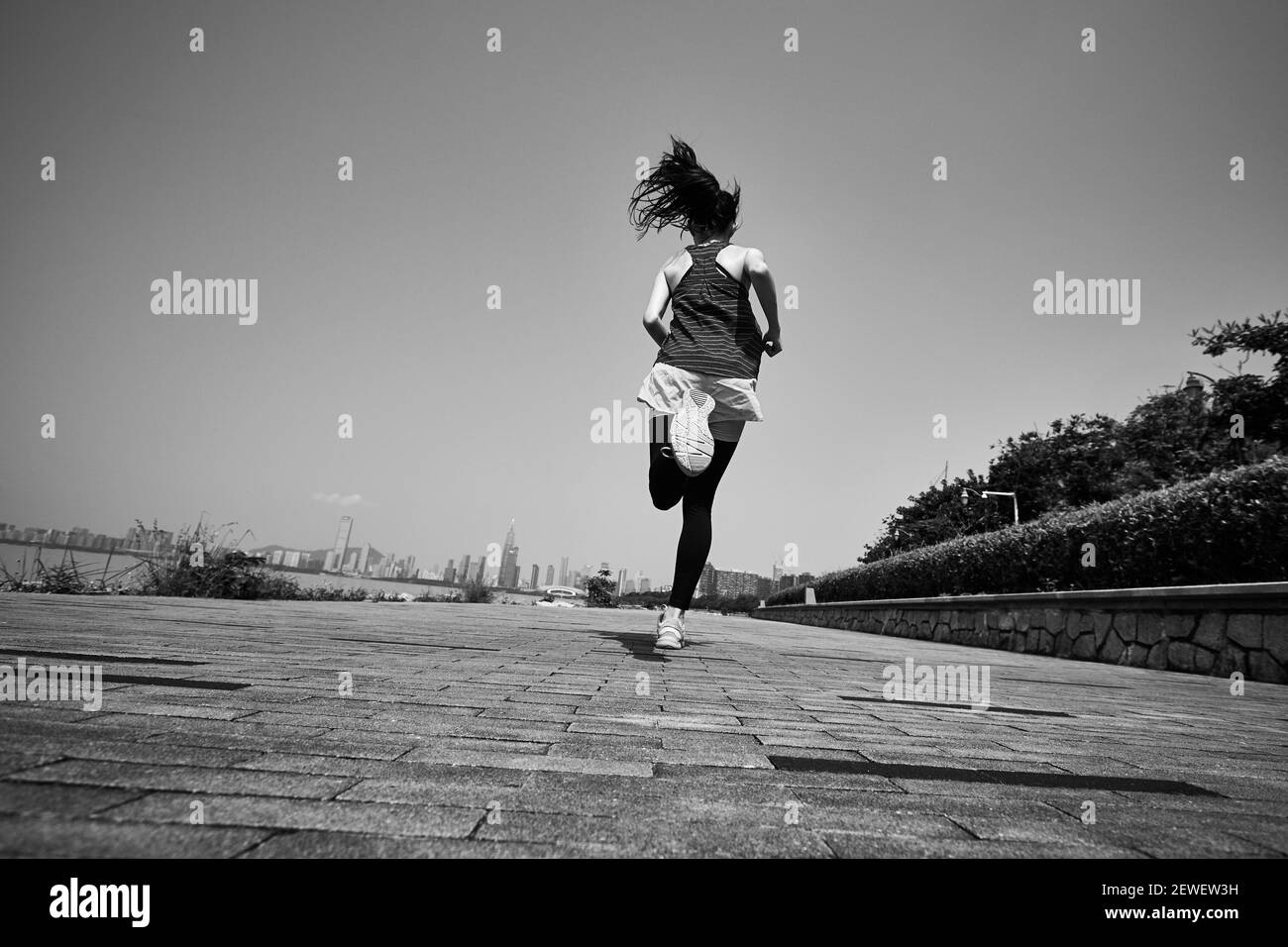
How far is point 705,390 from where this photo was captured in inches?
129

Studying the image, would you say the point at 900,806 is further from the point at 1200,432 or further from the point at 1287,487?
the point at 1200,432

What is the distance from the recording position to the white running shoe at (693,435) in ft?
10.2

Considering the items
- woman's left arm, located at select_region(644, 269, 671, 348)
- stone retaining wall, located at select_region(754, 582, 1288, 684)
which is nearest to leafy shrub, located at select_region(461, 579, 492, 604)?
stone retaining wall, located at select_region(754, 582, 1288, 684)

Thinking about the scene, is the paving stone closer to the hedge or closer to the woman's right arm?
the woman's right arm

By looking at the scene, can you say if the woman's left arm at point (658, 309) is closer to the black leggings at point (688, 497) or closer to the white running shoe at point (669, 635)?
the black leggings at point (688, 497)

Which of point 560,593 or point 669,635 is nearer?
point 669,635

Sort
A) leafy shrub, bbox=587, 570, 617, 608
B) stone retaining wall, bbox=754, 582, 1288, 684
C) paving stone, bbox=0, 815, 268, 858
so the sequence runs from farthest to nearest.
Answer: leafy shrub, bbox=587, 570, 617, 608
stone retaining wall, bbox=754, 582, 1288, 684
paving stone, bbox=0, 815, 268, 858

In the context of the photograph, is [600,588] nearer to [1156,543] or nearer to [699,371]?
[1156,543]

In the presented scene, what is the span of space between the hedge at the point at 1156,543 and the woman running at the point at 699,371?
4733 mm

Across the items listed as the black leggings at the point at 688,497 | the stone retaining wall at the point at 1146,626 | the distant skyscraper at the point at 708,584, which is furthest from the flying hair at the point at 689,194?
the distant skyscraper at the point at 708,584

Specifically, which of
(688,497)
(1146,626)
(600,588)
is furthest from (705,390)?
(600,588)

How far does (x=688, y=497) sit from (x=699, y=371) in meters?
0.66

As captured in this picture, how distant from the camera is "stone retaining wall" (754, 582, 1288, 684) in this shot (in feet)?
15.6
